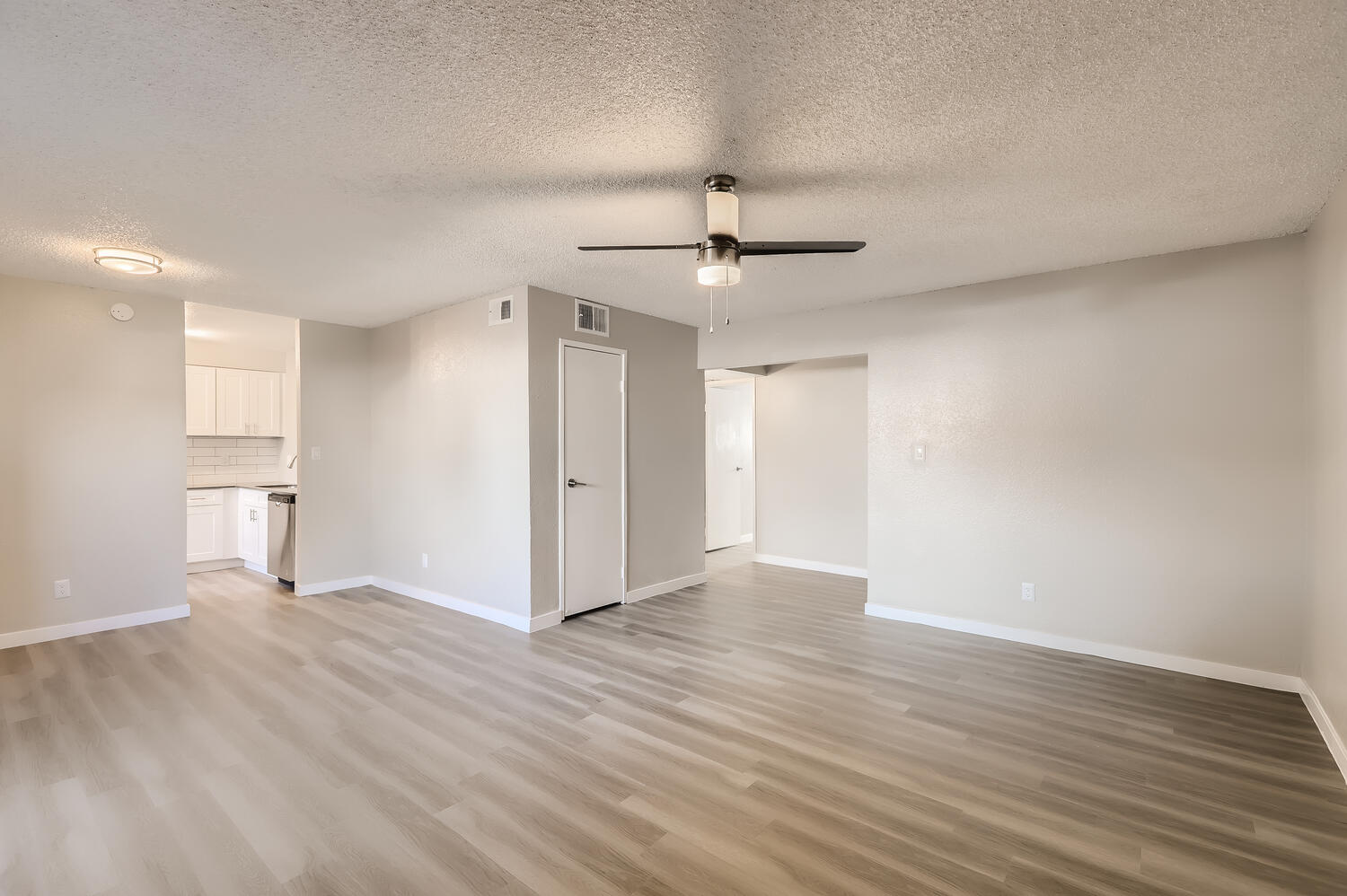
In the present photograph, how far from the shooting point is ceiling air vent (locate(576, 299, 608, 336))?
4.88 metres

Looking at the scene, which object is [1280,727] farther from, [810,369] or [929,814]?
[810,369]

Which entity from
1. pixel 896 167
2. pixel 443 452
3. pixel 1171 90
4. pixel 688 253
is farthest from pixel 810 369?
pixel 1171 90

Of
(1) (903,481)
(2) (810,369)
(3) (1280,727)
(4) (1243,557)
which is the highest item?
(2) (810,369)

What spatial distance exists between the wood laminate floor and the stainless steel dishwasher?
5.07 feet

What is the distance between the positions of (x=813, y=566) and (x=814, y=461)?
1118mm

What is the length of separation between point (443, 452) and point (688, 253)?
278 cm

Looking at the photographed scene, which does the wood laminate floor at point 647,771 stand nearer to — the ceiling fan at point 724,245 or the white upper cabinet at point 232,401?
the ceiling fan at point 724,245

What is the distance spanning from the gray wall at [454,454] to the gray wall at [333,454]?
121mm

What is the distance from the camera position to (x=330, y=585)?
572 cm

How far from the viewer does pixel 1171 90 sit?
2.04 metres

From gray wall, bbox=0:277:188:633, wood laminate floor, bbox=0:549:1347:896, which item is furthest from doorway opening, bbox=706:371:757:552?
gray wall, bbox=0:277:188:633

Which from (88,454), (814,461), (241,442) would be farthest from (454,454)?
(241,442)

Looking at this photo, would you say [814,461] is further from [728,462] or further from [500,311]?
[500,311]

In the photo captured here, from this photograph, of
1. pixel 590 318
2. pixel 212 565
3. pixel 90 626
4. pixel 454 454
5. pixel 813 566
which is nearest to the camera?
pixel 90 626
